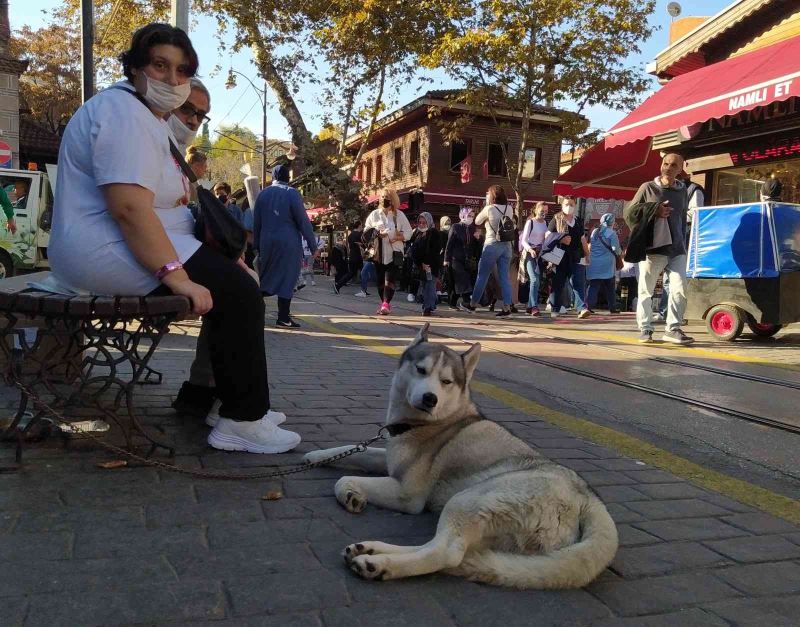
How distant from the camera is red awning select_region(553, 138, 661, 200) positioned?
47.2 feet

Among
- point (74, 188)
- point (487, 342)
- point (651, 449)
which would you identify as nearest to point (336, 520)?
point (74, 188)

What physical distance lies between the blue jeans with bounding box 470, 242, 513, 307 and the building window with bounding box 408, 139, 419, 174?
22.4m

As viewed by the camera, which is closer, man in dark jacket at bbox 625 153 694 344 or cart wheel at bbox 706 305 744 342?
man in dark jacket at bbox 625 153 694 344

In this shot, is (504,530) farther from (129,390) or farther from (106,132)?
(106,132)

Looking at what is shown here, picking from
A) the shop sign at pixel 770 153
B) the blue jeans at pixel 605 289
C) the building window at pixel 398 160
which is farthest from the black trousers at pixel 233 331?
the building window at pixel 398 160

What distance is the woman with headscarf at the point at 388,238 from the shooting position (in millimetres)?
11156

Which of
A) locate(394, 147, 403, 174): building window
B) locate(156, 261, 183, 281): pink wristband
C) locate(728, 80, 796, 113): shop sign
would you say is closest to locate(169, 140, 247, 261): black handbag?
locate(156, 261, 183, 281): pink wristband

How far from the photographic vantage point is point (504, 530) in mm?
2086

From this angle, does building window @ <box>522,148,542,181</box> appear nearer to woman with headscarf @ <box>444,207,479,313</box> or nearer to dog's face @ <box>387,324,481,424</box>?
woman with headscarf @ <box>444,207,479,313</box>

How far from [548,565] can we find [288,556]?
847mm

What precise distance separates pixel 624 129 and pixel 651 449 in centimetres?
947

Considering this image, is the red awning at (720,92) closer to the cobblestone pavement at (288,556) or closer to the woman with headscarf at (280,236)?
the woman with headscarf at (280,236)

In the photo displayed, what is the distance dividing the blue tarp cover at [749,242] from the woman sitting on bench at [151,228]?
7.16m

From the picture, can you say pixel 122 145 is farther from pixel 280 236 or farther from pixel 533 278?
pixel 533 278
